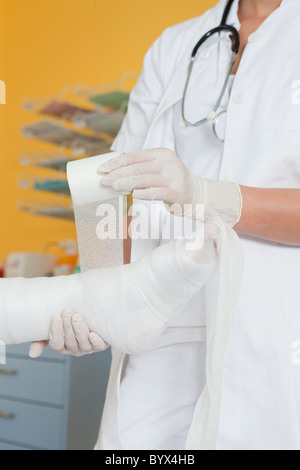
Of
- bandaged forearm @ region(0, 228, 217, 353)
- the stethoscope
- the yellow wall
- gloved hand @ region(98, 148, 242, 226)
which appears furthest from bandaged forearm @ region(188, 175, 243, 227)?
the yellow wall

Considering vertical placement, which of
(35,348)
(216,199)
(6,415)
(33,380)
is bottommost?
(6,415)

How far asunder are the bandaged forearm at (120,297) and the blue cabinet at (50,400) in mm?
1179

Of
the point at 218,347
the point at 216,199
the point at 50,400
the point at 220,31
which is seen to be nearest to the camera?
the point at 218,347

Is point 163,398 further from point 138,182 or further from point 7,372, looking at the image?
point 7,372

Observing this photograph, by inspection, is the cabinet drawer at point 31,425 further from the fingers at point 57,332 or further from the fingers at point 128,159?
the fingers at point 128,159

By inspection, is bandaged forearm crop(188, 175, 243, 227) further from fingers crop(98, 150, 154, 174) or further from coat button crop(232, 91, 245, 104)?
coat button crop(232, 91, 245, 104)

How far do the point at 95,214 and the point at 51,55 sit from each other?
8.04 feet

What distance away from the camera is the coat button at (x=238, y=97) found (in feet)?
3.26

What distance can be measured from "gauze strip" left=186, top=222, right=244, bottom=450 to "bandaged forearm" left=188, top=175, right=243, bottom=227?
3.2 inches

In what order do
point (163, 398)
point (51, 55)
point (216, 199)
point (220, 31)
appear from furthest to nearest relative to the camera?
point (51, 55), point (220, 31), point (163, 398), point (216, 199)

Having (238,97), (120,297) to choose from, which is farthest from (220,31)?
(120,297)

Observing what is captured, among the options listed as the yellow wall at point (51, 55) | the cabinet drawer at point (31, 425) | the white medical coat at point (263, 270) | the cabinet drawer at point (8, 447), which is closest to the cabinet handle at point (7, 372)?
the cabinet drawer at point (31, 425)

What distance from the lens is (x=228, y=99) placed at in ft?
3.44

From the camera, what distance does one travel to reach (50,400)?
200 cm
